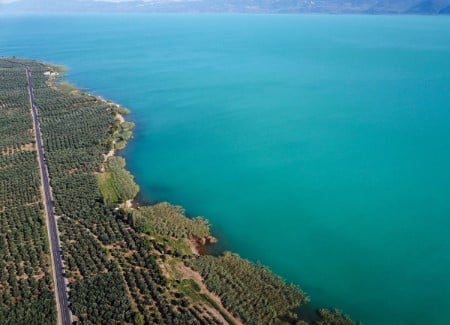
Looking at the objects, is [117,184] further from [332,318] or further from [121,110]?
[121,110]

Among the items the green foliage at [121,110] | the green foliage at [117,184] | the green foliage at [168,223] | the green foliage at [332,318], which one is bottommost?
the green foliage at [332,318]

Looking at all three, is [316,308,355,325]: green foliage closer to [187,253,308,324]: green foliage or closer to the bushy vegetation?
[187,253,308,324]: green foliage

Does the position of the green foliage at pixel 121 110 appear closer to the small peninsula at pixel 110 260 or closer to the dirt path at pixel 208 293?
the small peninsula at pixel 110 260

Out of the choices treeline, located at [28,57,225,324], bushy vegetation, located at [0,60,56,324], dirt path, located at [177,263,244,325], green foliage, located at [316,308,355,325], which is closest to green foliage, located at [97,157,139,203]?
treeline, located at [28,57,225,324]

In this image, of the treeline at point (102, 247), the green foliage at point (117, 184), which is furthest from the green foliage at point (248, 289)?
the green foliage at point (117, 184)

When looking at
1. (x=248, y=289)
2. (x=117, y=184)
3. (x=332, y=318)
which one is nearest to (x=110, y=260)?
(x=248, y=289)

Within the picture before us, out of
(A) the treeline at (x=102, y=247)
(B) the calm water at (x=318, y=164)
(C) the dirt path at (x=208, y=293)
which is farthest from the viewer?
(B) the calm water at (x=318, y=164)
